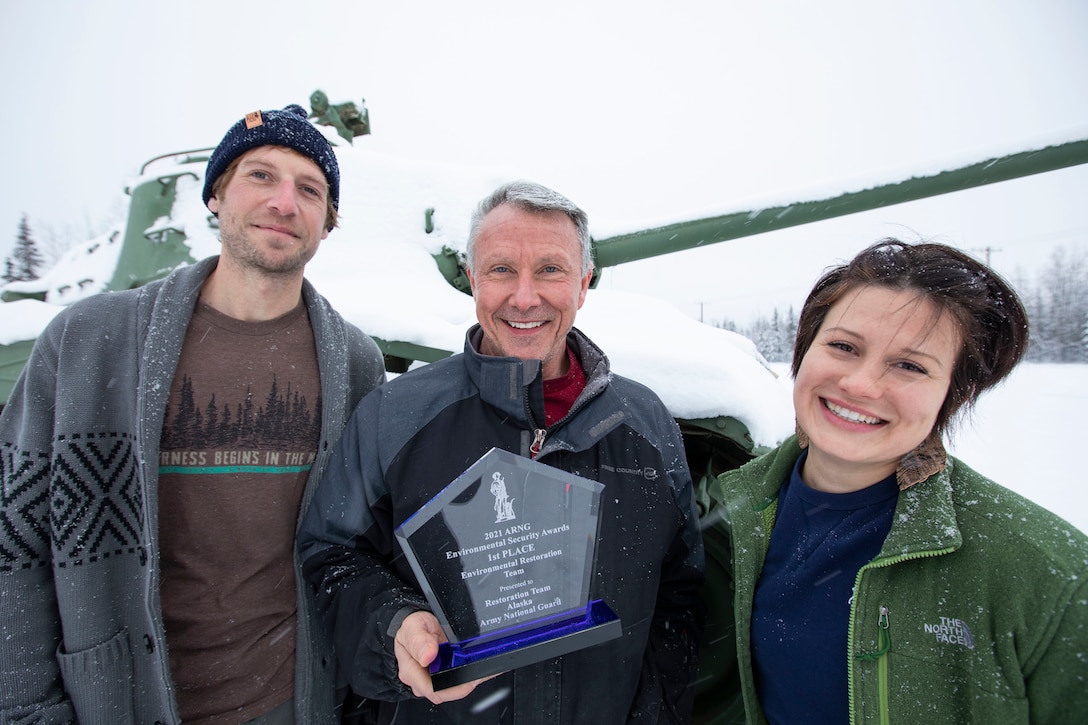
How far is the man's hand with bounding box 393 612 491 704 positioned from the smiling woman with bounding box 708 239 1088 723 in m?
0.80

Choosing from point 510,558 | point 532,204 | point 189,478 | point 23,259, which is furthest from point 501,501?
point 23,259

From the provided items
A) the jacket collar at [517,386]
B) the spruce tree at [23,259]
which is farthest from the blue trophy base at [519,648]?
the spruce tree at [23,259]

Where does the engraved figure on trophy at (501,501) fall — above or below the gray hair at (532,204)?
below

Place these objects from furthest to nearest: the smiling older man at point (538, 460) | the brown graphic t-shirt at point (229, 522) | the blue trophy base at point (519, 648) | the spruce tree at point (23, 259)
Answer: the spruce tree at point (23, 259) → the brown graphic t-shirt at point (229, 522) → the smiling older man at point (538, 460) → the blue trophy base at point (519, 648)

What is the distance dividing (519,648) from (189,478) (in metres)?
1.20

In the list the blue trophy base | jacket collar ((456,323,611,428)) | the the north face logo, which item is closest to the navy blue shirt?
the the north face logo

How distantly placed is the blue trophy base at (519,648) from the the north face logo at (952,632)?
0.67 metres

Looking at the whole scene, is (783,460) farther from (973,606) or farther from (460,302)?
(460,302)

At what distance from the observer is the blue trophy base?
1142mm

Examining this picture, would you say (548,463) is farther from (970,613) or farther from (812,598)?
(970,613)

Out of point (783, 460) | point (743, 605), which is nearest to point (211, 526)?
point (743, 605)

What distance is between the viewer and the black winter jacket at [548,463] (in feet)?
4.75

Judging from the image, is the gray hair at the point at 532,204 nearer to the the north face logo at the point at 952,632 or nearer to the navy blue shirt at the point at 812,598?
the navy blue shirt at the point at 812,598

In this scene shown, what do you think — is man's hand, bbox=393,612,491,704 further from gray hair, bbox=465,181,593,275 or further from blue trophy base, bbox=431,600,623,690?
gray hair, bbox=465,181,593,275
